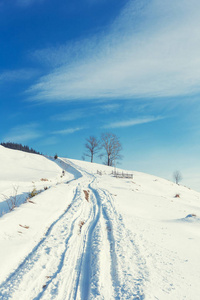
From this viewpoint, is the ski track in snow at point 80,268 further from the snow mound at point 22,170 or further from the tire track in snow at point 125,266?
the snow mound at point 22,170

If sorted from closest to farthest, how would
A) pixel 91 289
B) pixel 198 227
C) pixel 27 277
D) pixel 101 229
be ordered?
pixel 91 289 → pixel 27 277 → pixel 101 229 → pixel 198 227

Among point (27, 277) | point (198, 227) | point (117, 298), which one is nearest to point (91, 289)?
point (117, 298)

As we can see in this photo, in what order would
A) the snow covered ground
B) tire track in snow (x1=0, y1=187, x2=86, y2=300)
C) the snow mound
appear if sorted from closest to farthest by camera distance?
tire track in snow (x1=0, y1=187, x2=86, y2=300) < the snow covered ground < the snow mound

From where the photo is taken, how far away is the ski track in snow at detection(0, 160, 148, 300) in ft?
8.25

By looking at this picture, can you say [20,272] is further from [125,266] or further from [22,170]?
[22,170]

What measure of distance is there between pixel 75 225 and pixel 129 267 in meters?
2.45

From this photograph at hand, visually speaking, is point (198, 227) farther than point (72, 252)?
Yes

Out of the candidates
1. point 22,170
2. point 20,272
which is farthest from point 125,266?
point 22,170

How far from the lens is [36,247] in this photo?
388cm

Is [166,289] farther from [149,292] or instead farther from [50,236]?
[50,236]

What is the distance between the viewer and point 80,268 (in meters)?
3.15

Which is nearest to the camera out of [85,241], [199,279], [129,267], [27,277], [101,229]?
[27,277]

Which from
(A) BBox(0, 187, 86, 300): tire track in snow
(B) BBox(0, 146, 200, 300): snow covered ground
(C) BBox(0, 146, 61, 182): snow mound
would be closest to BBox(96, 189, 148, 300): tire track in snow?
(B) BBox(0, 146, 200, 300): snow covered ground

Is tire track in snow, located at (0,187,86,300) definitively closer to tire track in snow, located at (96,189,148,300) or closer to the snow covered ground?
the snow covered ground
